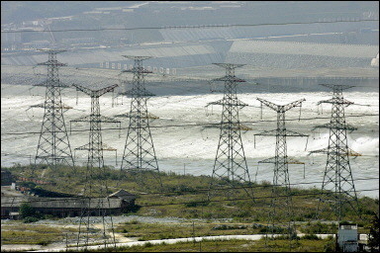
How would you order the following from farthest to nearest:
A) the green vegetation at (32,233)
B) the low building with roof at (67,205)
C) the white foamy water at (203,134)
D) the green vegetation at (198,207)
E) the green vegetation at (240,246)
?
1. the white foamy water at (203,134)
2. the low building with roof at (67,205)
3. the green vegetation at (198,207)
4. the green vegetation at (32,233)
5. the green vegetation at (240,246)

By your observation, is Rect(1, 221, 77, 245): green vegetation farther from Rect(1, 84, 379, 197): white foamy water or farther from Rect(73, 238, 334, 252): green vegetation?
Rect(1, 84, 379, 197): white foamy water

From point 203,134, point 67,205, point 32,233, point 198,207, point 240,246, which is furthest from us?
point 203,134

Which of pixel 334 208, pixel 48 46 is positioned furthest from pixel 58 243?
pixel 48 46

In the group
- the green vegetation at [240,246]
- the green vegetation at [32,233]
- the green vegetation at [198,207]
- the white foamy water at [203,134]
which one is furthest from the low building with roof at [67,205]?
the white foamy water at [203,134]

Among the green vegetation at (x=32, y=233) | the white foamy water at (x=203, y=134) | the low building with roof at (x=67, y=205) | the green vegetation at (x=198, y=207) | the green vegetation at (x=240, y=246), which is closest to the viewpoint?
the green vegetation at (x=240, y=246)

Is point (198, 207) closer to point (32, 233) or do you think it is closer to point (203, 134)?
point (32, 233)

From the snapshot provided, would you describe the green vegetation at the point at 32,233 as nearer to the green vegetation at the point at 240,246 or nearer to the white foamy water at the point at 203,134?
the green vegetation at the point at 240,246

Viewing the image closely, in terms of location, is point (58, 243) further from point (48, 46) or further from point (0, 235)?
point (48, 46)

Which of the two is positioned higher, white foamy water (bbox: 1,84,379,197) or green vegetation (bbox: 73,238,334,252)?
white foamy water (bbox: 1,84,379,197)

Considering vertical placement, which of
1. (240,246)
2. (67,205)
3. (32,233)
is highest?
(67,205)

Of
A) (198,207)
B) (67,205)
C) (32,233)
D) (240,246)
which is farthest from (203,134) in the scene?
(240,246)

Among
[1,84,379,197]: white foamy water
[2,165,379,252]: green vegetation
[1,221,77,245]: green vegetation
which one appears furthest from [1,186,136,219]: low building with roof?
[1,84,379,197]: white foamy water

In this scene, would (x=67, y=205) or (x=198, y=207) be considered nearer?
(x=67, y=205)
